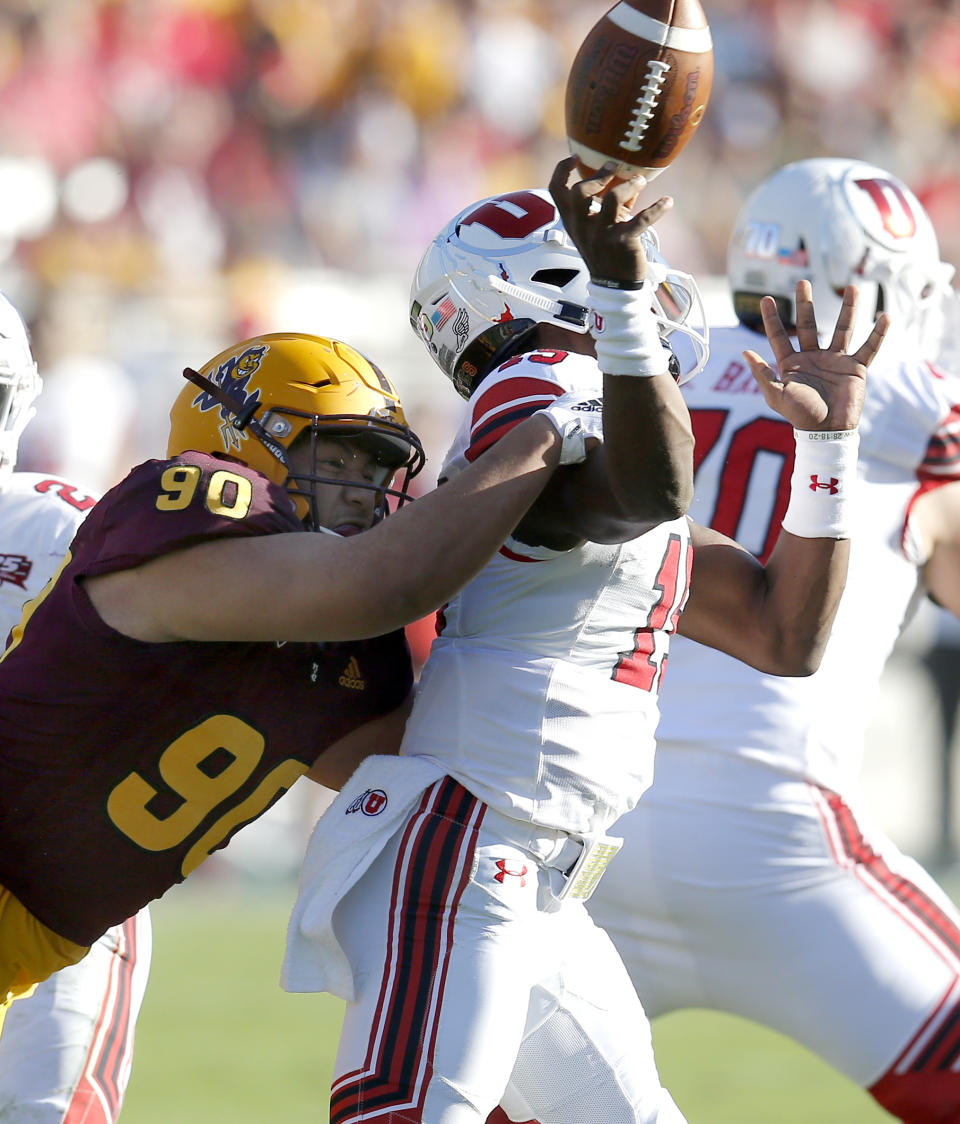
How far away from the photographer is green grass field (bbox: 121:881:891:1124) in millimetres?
4758

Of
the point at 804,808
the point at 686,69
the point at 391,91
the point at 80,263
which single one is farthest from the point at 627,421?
the point at 391,91

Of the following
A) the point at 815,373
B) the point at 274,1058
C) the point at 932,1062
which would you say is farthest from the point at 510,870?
the point at 274,1058

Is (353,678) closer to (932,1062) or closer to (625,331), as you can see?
(625,331)

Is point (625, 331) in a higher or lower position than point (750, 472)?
higher

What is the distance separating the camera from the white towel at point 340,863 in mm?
2477

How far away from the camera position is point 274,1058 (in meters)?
5.30

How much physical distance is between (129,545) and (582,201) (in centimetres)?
75

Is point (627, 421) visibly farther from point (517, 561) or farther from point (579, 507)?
point (517, 561)

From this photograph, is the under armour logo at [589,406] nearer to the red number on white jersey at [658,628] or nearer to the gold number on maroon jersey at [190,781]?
the red number on white jersey at [658,628]

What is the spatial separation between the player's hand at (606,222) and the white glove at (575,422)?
7.6 inches

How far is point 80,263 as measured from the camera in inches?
378

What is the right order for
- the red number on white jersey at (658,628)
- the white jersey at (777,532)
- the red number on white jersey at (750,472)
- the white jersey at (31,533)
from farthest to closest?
1. the red number on white jersey at (750,472)
2. the white jersey at (777,532)
3. the white jersey at (31,533)
4. the red number on white jersey at (658,628)

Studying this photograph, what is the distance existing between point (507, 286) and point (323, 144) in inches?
332

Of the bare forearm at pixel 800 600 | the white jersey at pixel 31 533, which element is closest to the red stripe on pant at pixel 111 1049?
the white jersey at pixel 31 533
